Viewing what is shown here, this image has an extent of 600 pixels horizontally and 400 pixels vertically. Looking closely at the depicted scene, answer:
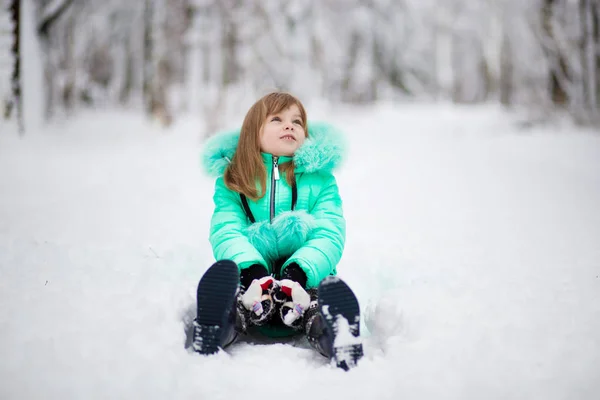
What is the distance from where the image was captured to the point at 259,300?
1.78 metres

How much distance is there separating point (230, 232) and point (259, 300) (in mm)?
415

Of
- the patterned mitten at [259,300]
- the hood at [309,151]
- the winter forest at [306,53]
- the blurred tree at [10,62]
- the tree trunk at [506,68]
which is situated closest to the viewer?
the patterned mitten at [259,300]

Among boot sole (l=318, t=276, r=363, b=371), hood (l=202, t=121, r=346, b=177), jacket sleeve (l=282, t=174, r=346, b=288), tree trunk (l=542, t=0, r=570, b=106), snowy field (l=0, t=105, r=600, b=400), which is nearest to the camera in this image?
snowy field (l=0, t=105, r=600, b=400)

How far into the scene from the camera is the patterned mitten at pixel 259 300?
178 cm

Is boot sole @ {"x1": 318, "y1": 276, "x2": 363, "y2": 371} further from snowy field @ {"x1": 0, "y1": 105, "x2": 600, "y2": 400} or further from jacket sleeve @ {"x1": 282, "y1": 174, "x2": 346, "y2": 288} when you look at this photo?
jacket sleeve @ {"x1": 282, "y1": 174, "x2": 346, "y2": 288}

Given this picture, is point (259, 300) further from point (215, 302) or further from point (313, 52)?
point (313, 52)

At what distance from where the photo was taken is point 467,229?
4043mm

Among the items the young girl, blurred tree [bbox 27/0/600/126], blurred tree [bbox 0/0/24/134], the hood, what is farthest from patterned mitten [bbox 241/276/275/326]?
blurred tree [bbox 0/0/24/134]

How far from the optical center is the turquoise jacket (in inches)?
78.0

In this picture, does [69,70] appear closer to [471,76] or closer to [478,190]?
[478,190]

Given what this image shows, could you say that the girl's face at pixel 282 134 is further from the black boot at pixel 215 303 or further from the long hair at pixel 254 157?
the black boot at pixel 215 303

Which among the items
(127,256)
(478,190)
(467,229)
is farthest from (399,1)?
(127,256)

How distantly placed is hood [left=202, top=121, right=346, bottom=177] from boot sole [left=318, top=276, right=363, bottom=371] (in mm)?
675

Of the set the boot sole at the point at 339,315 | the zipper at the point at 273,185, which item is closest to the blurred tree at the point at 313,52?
the zipper at the point at 273,185
